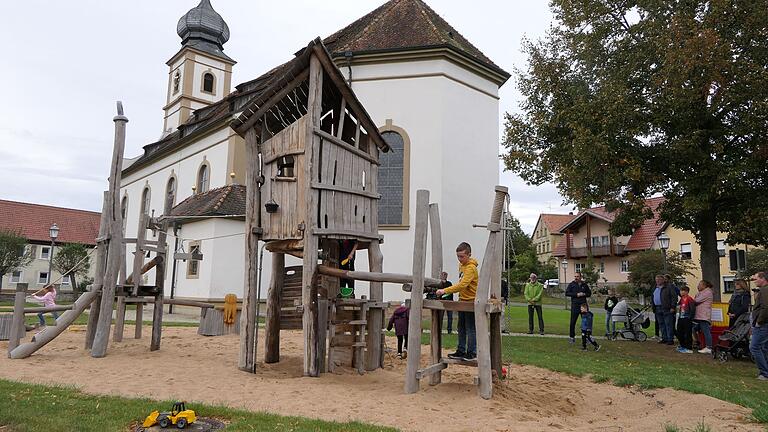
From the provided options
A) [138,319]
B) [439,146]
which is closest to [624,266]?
[439,146]

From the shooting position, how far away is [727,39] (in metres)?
12.3

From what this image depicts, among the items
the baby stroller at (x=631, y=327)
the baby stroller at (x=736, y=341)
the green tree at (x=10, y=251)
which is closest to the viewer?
the baby stroller at (x=736, y=341)

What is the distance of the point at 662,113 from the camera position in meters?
12.9

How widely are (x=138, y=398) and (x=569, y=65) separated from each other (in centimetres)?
1364

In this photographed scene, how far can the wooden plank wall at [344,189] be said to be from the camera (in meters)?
8.57

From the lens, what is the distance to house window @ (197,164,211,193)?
88.7ft

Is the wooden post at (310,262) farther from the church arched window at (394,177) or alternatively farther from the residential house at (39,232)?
the residential house at (39,232)

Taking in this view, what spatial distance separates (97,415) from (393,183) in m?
14.6

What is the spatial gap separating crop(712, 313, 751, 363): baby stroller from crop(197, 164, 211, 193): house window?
73.7 ft

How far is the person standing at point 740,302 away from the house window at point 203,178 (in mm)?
22442

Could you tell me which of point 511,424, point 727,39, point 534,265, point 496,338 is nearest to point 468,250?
point 496,338

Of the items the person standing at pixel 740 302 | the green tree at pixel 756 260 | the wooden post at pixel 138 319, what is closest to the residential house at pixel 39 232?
the wooden post at pixel 138 319

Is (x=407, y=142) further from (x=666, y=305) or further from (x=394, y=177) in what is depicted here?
(x=666, y=305)

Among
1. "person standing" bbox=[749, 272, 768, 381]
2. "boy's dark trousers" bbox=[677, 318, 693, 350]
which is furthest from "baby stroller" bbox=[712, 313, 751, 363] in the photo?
"person standing" bbox=[749, 272, 768, 381]
